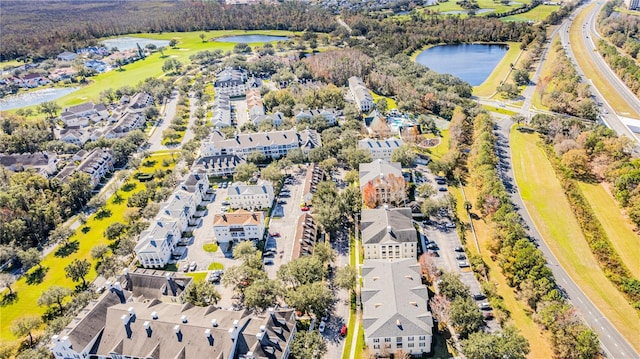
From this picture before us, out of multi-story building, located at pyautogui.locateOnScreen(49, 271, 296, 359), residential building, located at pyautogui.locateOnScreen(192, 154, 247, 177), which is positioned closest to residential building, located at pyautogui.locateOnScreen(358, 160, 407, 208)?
residential building, located at pyautogui.locateOnScreen(192, 154, 247, 177)

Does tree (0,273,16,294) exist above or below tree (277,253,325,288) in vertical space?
below

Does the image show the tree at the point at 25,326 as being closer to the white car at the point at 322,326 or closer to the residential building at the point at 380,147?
the white car at the point at 322,326

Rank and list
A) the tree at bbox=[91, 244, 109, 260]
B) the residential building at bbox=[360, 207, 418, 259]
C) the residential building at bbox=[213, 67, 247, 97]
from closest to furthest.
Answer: the residential building at bbox=[360, 207, 418, 259]
the tree at bbox=[91, 244, 109, 260]
the residential building at bbox=[213, 67, 247, 97]

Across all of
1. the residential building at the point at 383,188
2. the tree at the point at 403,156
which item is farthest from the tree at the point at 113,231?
the tree at the point at 403,156

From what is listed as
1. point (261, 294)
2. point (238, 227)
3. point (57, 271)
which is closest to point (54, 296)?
point (57, 271)

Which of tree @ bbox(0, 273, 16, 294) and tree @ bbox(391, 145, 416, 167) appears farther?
tree @ bbox(391, 145, 416, 167)

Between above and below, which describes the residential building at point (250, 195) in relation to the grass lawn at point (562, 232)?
above

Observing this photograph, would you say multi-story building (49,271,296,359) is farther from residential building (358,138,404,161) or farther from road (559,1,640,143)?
road (559,1,640,143)
